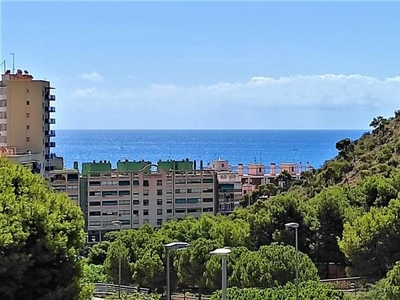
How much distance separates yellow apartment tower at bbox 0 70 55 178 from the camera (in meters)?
44.2

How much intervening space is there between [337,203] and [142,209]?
27.8m

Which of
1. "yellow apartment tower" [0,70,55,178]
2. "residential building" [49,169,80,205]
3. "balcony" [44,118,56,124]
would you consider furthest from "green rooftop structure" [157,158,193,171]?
"yellow apartment tower" [0,70,55,178]

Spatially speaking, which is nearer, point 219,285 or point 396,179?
point 219,285

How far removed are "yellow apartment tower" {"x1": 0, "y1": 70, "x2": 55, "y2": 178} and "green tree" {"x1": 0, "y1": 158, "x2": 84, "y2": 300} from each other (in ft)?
106

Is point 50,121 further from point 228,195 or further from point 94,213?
point 228,195

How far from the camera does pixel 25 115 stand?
45188 millimetres

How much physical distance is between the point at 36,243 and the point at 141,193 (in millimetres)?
37706

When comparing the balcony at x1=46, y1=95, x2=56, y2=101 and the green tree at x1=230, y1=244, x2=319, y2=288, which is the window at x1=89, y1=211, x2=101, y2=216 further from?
the green tree at x1=230, y1=244, x2=319, y2=288

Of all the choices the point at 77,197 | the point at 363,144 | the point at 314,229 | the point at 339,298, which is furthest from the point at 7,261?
the point at 77,197

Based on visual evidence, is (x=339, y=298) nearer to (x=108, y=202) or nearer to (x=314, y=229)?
(x=314, y=229)

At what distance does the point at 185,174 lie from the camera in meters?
49.9

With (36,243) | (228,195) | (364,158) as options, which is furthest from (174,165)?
(36,243)

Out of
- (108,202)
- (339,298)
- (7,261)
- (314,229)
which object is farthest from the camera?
(108,202)

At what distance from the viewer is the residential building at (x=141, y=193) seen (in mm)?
47688
